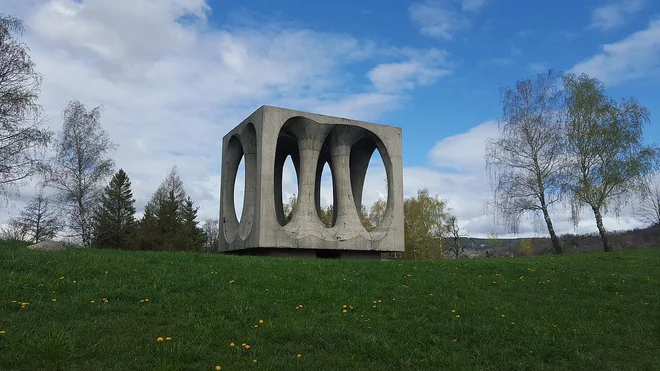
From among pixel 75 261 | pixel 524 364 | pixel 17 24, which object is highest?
pixel 17 24

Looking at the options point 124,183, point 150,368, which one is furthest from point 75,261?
point 124,183

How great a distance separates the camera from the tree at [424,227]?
163ft

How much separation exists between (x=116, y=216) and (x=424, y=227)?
29544mm

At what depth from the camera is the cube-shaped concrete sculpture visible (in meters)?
23.5

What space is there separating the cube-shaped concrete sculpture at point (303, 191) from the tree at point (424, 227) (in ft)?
75.1

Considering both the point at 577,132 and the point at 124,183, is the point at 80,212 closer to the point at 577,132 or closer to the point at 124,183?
the point at 124,183

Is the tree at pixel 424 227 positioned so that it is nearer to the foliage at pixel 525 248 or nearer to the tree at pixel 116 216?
the foliage at pixel 525 248

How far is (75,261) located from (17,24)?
15.9 meters

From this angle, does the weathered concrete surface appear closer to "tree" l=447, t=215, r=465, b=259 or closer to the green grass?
the green grass

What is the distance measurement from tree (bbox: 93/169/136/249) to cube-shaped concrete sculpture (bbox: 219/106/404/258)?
10154 mm

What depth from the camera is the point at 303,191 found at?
24.9 meters

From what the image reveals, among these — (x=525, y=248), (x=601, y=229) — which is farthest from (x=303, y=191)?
(x=525, y=248)

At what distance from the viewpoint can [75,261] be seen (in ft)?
33.9

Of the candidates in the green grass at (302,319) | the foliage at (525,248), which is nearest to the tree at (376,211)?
the foliage at (525,248)
